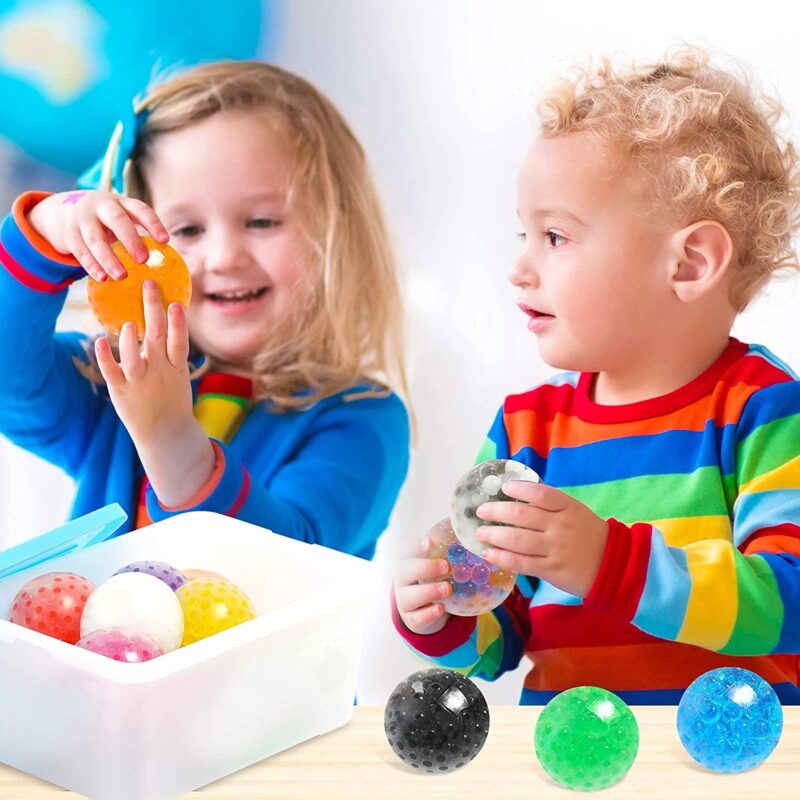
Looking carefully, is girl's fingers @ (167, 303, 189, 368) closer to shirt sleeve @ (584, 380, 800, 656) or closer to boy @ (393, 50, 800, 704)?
boy @ (393, 50, 800, 704)

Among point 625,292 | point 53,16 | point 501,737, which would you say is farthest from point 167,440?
point 53,16

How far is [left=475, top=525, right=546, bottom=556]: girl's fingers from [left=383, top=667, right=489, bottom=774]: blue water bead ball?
150 mm

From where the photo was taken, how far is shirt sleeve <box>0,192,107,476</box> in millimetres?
1617

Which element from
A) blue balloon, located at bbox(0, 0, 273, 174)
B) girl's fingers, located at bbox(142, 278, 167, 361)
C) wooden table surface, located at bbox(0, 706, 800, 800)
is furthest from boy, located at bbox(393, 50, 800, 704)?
blue balloon, located at bbox(0, 0, 273, 174)

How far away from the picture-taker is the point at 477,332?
196 centimetres

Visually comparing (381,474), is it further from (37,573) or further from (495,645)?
(37,573)

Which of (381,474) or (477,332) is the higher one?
(477,332)

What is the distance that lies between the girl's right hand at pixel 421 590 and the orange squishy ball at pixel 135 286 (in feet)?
1.35

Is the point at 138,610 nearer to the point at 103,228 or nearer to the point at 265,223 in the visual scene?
the point at 103,228

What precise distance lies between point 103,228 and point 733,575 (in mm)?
751

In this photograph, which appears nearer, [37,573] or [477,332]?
[37,573]

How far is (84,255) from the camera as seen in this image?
144 centimetres

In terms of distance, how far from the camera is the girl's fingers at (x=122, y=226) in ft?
4.52

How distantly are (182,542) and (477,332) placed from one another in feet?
2.84
